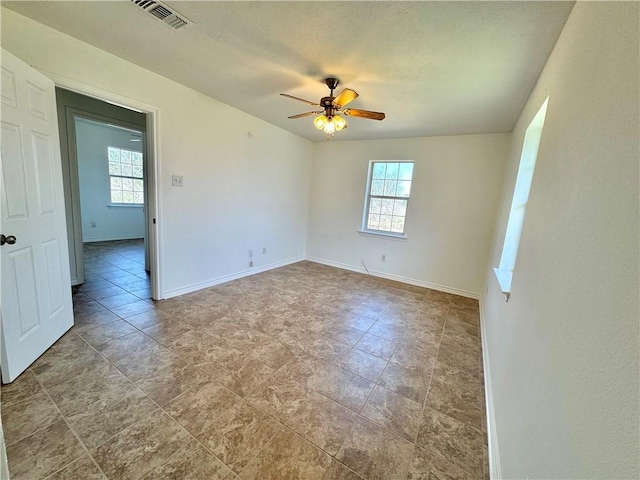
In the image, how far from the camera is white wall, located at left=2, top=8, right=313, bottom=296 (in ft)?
6.81

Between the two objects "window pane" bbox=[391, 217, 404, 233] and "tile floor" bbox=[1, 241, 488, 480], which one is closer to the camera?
"tile floor" bbox=[1, 241, 488, 480]

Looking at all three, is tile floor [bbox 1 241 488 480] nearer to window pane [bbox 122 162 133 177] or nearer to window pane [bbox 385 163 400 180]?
window pane [bbox 385 163 400 180]

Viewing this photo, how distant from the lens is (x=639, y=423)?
452mm

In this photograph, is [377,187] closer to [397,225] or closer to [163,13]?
→ [397,225]

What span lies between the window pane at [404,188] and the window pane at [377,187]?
0.30m

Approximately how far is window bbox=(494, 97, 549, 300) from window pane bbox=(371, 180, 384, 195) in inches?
90.4

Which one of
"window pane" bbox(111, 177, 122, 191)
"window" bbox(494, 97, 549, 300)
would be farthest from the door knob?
"window pane" bbox(111, 177, 122, 191)

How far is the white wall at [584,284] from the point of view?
545 millimetres

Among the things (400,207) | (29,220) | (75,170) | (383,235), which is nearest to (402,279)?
(383,235)

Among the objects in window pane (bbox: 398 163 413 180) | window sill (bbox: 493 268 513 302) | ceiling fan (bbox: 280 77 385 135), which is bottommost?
window sill (bbox: 493 268 513 302)

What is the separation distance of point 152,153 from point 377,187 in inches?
133

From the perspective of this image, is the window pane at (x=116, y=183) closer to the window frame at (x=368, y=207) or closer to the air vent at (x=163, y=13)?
the air vent at (x=163, y=13)

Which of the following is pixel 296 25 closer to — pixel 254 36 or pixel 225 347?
pixel 254 36

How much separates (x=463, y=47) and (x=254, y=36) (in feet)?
4.80
